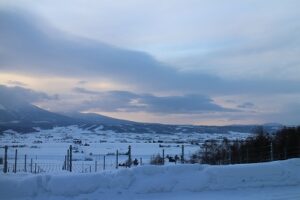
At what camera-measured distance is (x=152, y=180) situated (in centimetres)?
1465

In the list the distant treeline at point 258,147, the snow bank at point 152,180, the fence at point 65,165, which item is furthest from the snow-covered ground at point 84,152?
the snow bank at point 152,180

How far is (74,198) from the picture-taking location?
43.9 feet

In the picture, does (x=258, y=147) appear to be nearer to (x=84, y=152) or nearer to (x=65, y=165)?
(x=65, y=165)

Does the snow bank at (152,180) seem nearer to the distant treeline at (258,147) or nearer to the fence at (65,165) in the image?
the fence at (65,165)

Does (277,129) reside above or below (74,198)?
above

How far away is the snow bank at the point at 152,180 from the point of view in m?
13.3

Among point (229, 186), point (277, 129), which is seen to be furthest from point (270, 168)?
point (277, 129)

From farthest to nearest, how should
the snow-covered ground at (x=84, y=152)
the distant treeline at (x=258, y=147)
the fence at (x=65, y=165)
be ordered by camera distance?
1. the snow-covered ground at (x=84, y=152)
2. the distant treeline at (x=258, y=147)
3. the fence at (x=65, y=165)

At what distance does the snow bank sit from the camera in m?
13.3

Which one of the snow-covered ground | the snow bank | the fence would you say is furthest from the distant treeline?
the snow bank

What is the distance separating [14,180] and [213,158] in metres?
26.0

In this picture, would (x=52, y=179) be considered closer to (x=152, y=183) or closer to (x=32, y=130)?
(x=152, y=183)

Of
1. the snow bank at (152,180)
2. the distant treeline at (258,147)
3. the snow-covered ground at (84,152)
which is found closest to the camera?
the snow bank at (152,180)

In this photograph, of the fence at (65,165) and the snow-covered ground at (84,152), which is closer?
the fence at (65,165)
